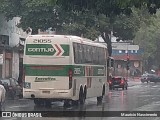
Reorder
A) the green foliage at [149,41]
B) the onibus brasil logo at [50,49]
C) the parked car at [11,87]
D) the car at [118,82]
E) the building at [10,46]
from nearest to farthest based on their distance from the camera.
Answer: the onibus brasil logo at [50,49] → the parked car at [11,87] → the building at [10,46] → the car at [118,82] → the green foliage at [149,41]

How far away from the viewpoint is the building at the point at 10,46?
4794 centimetres

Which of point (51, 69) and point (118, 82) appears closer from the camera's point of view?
point (51, 69)

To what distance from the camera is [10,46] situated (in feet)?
164

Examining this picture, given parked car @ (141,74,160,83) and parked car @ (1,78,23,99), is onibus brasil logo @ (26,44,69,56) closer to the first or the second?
parked car @ (1,78,23,99)

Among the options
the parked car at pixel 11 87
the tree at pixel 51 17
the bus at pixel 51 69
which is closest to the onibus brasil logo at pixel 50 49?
the bus at pixel 51 69

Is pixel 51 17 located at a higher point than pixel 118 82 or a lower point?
higher

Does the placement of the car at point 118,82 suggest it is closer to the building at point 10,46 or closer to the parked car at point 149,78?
the building at point 10,46

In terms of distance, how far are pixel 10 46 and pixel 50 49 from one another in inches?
1018

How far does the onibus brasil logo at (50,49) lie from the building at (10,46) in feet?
70.3

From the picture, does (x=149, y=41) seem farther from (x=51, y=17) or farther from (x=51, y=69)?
(x=51, y=69)

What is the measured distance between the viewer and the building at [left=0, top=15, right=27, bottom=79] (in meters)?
47.9

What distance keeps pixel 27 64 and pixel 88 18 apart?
1513 centimetres

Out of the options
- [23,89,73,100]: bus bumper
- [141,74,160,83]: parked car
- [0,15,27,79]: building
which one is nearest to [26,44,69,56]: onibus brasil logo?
[23,89,73,100]: bus bumper

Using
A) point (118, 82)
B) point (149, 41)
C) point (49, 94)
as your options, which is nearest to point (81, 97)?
point (49, 94)
